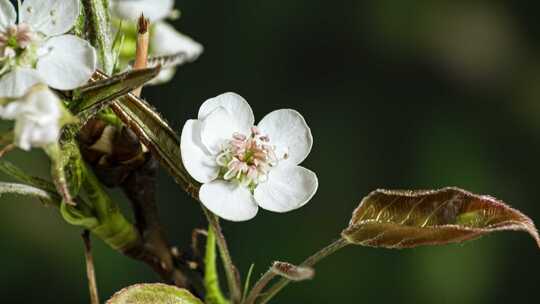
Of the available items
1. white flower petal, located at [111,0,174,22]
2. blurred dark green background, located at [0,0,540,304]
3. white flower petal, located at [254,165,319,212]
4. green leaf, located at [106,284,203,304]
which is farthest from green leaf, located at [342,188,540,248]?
blurred dark green background, located at [0,0,540,304]

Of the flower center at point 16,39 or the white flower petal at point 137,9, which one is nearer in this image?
the flower center at point 16,39

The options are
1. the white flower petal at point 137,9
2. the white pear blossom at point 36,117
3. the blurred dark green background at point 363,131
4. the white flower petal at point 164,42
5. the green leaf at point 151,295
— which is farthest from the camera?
the blurred dark green background at point 363,131

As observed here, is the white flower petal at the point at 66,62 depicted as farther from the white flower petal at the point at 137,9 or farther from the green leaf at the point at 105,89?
the white flower petal at the point at 137,9

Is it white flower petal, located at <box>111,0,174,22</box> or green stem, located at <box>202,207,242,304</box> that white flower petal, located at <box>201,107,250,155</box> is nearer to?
green stem, located at <box>202,207,242,304</box>

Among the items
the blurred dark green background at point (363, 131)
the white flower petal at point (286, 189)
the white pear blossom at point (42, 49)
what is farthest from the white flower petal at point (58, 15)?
the blurred dark green background at point (363, 131)

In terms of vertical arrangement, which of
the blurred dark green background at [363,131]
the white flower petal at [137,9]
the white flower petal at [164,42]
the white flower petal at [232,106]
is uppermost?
the white flower petal at [137,9]

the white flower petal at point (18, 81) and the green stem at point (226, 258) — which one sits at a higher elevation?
the white flower petal at point (18, 81)

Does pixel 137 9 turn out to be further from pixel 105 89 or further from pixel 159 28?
pixel 105 89

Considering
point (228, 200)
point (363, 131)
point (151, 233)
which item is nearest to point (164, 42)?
point (151, 233)
